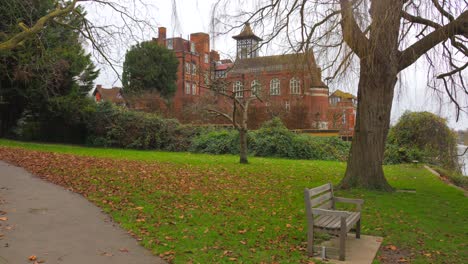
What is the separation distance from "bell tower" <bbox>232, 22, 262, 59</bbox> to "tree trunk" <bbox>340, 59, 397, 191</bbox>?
294 centimetres

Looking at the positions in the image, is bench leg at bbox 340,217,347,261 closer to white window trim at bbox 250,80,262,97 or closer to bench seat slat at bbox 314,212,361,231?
bench seat slat at bbox 314,212,361,231

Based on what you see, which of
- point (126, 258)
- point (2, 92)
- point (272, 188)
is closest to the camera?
point (126, 258)

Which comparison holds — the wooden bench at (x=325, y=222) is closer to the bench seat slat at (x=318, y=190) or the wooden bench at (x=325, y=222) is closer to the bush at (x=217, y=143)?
the bench seat slat at (x=318, y=190)

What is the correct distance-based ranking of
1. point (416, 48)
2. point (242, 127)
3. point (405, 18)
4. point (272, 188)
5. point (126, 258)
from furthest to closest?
1. point (242, 127)
2. point (272, 188)
3. point (416, 48)
4. point (405, 18)
5. point (126, 258)

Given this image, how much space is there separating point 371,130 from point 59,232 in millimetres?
8016

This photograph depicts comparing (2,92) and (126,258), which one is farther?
(2,92)

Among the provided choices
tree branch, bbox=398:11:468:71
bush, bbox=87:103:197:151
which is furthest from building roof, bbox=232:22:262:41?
bush, bbox=87:103:197:151

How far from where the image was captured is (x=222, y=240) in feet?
21.1

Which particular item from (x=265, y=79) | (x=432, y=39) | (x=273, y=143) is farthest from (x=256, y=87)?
(x=432, y=39)

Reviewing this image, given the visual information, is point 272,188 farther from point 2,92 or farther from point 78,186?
point 2,92

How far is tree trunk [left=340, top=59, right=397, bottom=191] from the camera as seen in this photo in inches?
433

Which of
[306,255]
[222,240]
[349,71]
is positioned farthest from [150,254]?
[349,71]

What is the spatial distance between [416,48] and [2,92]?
1028 inches

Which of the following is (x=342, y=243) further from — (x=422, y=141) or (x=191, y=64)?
(x=191, y=64)
